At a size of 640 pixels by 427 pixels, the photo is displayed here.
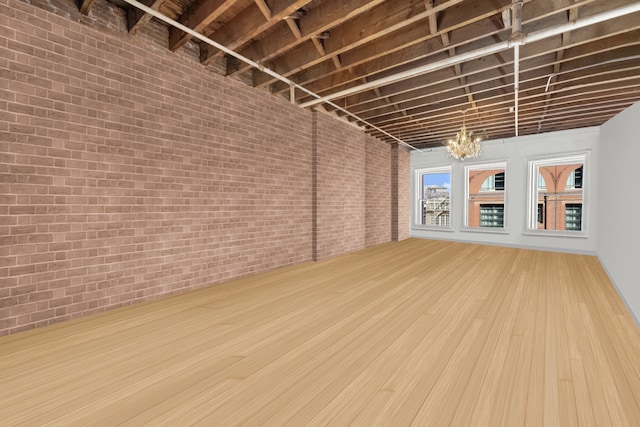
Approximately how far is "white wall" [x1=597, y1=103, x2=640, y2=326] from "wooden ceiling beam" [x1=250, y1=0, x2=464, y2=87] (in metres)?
2.64

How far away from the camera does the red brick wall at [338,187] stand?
5801 millimetres

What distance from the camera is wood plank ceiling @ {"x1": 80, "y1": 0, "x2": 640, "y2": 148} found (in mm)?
2953

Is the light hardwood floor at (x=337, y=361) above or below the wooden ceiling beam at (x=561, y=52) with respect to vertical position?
below

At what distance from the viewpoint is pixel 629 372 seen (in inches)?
75.2

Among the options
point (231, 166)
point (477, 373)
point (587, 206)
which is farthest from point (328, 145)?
point (587, 206)

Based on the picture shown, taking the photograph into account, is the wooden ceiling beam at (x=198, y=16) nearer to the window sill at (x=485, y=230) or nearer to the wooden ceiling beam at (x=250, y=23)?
the wooden ceiling beam at (x=250, y=23)

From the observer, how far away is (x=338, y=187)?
6.29m

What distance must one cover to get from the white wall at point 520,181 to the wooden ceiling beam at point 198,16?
780cm

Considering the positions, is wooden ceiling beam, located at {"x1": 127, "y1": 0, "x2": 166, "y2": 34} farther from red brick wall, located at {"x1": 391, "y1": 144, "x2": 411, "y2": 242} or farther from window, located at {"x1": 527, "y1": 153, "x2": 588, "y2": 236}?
window, located at {"x1": 527, "y1": 153, "x2": 588, "y2": 236}

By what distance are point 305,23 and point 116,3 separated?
79.8 inches

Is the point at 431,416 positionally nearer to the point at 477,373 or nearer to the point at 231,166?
the point at 477,373

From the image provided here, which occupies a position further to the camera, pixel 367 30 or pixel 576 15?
pixel 367 30

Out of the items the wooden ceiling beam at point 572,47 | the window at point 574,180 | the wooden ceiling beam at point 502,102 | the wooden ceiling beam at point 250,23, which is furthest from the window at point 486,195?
the wooden ceiling beam at point 250,23

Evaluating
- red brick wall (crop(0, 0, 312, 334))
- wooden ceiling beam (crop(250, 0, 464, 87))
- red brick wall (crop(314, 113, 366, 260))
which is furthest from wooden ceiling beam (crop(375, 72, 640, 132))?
red brick wall (crop(0, 0, 312, 334))
